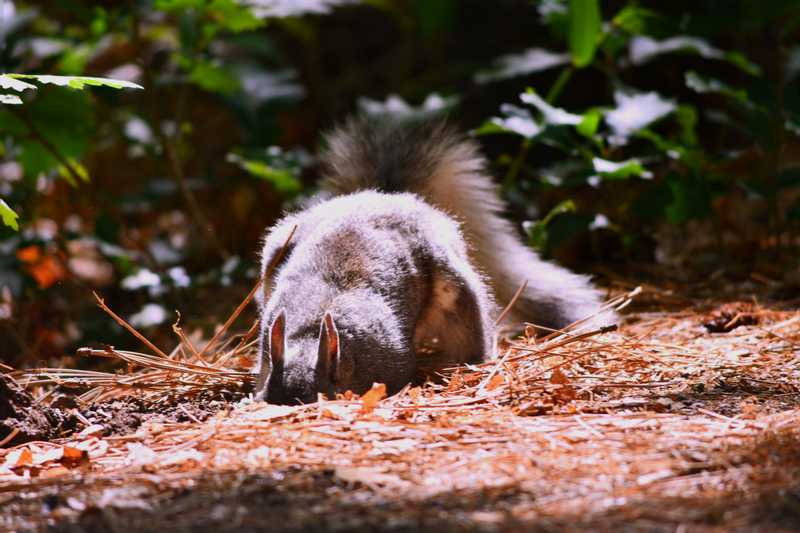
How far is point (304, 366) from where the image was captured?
3314mm

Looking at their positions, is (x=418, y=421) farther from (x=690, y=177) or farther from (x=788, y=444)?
(x=690, y=177)

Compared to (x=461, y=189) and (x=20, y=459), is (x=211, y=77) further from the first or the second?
(x=20, y=459)

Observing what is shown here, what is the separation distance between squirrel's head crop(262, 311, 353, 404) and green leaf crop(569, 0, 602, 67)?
285 cm

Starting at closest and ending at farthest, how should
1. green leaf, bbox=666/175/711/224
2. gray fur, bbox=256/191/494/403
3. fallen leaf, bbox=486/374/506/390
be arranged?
fallen leaf, bbox=486/374/506/390 < gray fur, bbox=256/191/494/403 < green leaf, bbox=666/175/711/224

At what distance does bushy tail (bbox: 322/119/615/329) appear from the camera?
486 cm

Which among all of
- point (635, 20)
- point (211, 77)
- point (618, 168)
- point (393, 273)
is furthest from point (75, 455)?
point (635, 20)

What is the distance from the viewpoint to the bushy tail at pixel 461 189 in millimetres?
4855

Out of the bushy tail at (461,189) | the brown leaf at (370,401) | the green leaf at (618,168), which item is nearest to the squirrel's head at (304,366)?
the brown leaf at (370,401)

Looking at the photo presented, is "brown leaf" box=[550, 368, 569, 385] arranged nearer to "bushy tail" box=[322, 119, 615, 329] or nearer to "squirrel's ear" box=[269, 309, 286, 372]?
"squirrel's ear" box=[269, 309, 286, 372]

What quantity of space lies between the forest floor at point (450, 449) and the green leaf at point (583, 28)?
2.17m

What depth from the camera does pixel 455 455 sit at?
2490mm

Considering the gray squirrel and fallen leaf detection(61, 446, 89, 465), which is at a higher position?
the gray squirrel

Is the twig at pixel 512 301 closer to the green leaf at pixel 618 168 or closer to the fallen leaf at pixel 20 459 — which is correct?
the green leaf at pixel 618 168

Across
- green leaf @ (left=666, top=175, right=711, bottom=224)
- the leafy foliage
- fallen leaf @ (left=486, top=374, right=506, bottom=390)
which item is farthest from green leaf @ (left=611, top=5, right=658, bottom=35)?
fallen leaf @ (left=486, top=374, right=506, bottom=390)
